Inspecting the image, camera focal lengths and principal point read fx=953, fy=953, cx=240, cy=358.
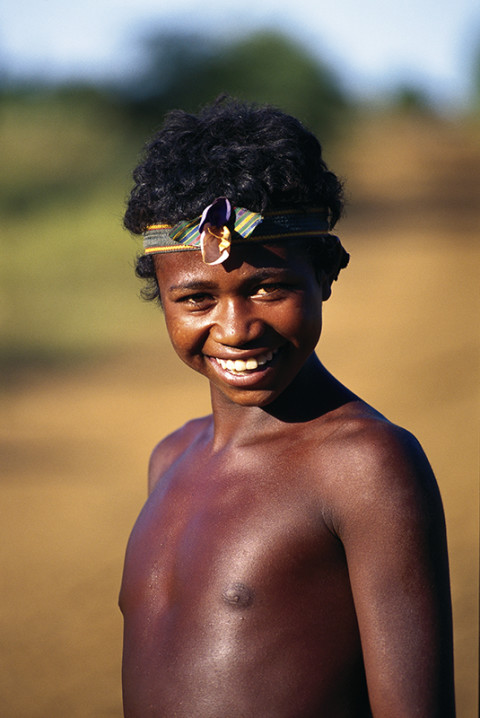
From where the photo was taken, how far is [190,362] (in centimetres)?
211

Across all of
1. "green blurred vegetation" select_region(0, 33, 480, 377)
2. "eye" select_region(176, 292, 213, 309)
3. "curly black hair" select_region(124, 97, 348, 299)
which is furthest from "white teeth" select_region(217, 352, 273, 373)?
"green blurred vegetation" select_region(0, 33, 480, 377)

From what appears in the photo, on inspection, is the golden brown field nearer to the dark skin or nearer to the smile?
the dark skin

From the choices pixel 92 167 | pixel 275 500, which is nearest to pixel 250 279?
pixel 275 500

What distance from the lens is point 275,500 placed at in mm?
1979

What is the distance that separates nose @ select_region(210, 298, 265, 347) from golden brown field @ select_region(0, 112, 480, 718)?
3.00 m

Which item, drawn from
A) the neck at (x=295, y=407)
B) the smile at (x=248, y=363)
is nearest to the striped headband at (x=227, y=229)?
the smile at (x=248, y=363)

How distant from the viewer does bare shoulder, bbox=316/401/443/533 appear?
182cm

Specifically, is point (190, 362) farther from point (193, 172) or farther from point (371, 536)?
point (371, 536)

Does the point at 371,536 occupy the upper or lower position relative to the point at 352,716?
upper

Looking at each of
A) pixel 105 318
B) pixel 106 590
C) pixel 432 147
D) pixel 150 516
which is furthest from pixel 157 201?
pixel 432 147

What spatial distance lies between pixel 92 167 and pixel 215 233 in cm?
1906

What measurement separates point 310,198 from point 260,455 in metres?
0.57

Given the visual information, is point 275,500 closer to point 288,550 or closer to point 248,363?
point 288,550

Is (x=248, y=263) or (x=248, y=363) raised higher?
(x=248, y=263)
